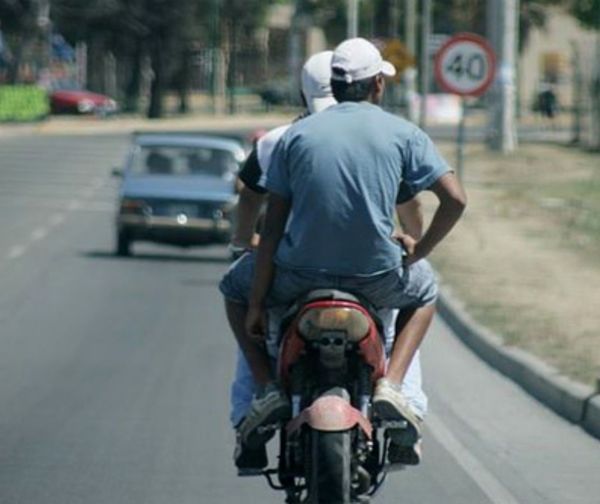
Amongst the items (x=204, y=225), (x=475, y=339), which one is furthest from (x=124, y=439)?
(x=204, y=225)

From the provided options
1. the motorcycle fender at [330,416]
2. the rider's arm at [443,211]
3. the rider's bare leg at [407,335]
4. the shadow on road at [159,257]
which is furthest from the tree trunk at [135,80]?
the motorcycle fender at [330,416]

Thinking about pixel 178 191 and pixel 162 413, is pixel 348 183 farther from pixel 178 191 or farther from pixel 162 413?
pixel 178 191

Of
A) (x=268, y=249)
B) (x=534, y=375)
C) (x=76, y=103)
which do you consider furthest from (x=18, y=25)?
(x=268, y=249)

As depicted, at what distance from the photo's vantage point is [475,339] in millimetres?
17781

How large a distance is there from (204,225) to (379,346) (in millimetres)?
19909

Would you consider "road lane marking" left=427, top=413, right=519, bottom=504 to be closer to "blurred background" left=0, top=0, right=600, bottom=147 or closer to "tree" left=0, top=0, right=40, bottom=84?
"blurred background" left=0, top=0, right=600, bottom=147

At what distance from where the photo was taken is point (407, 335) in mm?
8734

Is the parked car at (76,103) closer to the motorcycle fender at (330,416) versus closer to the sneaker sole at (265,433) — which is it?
the sneaker sole at (265,433)

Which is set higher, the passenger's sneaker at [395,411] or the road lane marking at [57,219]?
the passenger's sneaker at [395,411]

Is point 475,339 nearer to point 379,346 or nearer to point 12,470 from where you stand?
point 12,470

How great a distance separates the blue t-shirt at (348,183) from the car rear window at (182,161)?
20578 millimetres

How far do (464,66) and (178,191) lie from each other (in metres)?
4.40

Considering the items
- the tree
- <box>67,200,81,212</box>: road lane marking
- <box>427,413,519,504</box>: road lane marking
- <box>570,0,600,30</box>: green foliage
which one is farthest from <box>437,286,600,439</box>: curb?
the tree

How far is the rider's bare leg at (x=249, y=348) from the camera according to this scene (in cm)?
875
